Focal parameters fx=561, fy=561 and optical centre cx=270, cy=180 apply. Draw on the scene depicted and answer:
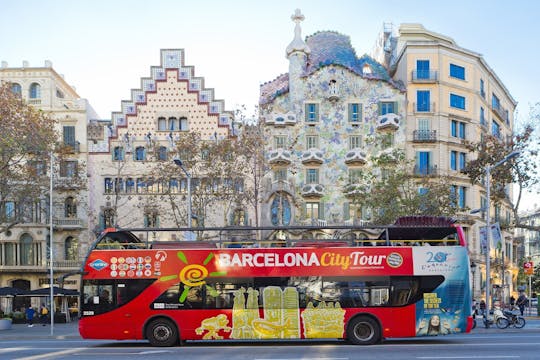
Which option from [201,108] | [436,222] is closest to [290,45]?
[201,108]

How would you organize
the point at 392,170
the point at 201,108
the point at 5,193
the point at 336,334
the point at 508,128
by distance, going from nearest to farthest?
the point at 336,334 < the point at 5,193 < the point at 392,170 < the point at 201,108 < the point at 508,128

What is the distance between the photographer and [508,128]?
62031mm

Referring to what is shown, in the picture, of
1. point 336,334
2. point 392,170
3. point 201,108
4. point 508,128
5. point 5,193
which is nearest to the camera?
point 336,334

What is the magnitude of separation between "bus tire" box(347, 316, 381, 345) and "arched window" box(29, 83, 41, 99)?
3901 centimetres

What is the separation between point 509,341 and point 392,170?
19.9 metres

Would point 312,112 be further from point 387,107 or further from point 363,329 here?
point 363,329

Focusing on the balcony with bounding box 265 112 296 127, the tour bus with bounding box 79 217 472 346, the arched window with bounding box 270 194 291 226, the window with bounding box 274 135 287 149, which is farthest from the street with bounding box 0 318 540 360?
the balcony with bounding box 265 112 296 127

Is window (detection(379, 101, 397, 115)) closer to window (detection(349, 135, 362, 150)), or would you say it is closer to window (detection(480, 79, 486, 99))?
window (detection(349, 135, 362, 150))

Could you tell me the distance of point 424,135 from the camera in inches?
1861

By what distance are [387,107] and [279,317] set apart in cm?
3233

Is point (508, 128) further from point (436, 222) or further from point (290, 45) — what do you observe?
point (436, 222)

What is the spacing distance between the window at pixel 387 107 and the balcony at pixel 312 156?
6386mm

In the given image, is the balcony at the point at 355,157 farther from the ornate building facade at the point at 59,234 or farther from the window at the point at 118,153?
the ornate building facade at the point at 59,234

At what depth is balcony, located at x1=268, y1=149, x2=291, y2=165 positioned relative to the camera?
45938mm
